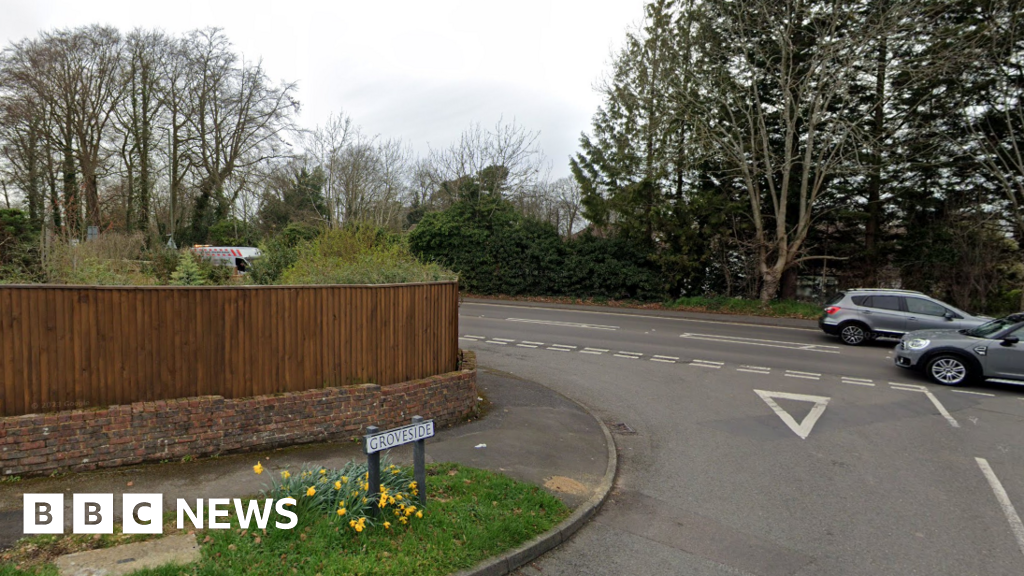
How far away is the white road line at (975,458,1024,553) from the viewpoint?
482cm

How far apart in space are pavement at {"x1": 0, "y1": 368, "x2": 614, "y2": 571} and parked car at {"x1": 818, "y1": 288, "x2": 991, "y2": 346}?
10439 millimetres

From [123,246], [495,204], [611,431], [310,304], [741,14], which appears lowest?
[611,431]

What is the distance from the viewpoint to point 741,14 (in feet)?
66.1

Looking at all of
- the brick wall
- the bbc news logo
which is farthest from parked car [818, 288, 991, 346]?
the bbc news logo

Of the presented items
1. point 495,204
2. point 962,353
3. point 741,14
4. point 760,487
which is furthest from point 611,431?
point 495,204

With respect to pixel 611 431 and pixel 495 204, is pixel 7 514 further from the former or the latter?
pixel 495 204

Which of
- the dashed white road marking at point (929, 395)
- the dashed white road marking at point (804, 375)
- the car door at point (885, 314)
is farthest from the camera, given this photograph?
the car door at point (885, 314)

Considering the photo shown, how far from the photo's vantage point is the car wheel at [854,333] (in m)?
14.9

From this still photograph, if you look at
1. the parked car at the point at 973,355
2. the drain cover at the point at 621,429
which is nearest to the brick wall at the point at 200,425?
the drain cover at the point at 621,429

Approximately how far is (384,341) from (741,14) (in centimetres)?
1956

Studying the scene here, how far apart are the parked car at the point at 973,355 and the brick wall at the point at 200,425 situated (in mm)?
9543

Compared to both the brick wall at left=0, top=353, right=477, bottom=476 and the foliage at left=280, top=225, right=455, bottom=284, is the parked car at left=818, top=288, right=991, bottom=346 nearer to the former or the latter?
the foliage at left=280, top=225, right=455, bottom=284

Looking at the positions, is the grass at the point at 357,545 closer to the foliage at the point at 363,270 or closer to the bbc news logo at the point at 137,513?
the bbc news logo at the point at 137,513

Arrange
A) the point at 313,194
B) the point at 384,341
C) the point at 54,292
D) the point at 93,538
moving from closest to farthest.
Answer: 1. the point at 93,538
2. the point at 54,292
3. the point at 384,341
4. the point at 313,194
